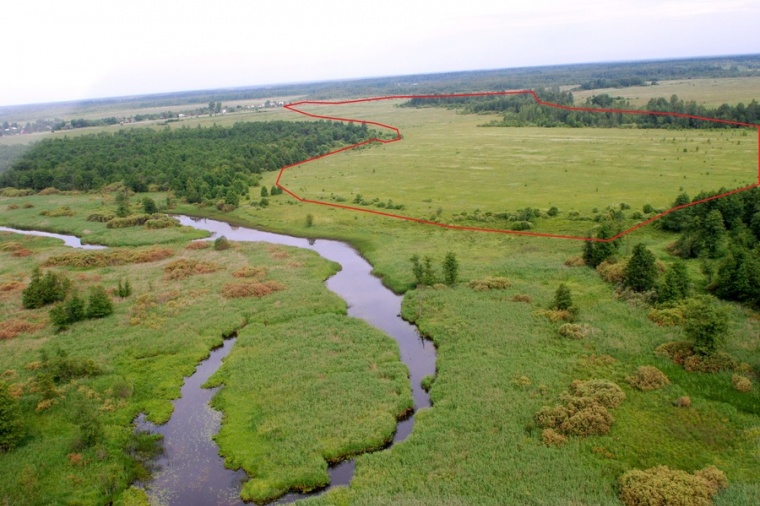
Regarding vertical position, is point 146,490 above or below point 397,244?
below

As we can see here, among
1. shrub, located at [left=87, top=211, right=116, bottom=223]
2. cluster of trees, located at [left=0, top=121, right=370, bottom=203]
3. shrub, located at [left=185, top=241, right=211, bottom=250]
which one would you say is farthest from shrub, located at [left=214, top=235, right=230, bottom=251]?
shrub, located at [left=87, top=211, right=116, bottom=223]

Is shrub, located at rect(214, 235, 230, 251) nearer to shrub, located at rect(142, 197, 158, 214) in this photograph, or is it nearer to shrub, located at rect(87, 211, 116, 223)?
shrub, located at rect(142, 197, 158, 214)

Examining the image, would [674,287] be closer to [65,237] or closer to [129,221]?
[129,221]

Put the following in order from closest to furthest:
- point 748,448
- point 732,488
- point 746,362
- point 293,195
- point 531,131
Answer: point 732,488
point 748,448
point 746,362
point 293,195
point 531,131

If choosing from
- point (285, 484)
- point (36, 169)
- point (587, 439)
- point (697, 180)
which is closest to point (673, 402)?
point (587, 439)

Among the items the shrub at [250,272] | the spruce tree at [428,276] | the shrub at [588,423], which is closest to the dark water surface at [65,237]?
the shrub at [250,272]

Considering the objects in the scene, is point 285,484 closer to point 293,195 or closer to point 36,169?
point 293,195
